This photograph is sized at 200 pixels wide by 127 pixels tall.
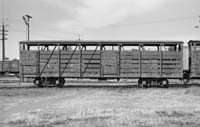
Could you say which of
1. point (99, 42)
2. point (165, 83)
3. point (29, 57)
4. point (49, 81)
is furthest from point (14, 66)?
point (165, 83)

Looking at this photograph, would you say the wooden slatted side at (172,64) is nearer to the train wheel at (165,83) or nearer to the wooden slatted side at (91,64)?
the train wheel at (165,83)

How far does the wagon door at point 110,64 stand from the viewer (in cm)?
1905

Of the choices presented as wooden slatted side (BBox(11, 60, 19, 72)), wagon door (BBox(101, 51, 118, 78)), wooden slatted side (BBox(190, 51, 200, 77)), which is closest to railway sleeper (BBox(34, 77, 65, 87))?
wagon door (BBox(101, 51, 118, 78))

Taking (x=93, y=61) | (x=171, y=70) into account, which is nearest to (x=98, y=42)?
(x=93, y=61)

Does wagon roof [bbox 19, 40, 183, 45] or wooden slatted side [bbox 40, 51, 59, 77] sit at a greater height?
wagon roof [bbox 19, 40, 183, 45]

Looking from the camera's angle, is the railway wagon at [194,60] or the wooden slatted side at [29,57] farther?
the wooden slatted side at [29,57]

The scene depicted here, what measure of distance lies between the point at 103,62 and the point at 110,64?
637 millimetres

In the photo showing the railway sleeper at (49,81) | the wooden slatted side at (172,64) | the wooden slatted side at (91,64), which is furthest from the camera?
the railway sleeper at (49,81)

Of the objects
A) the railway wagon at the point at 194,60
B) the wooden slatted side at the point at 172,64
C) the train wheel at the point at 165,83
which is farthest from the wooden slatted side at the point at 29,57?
the railway wagon at the point at 194,60

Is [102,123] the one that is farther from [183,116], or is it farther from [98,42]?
[98,42]

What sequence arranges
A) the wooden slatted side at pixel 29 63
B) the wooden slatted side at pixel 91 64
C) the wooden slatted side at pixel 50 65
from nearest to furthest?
1. the wooden slatted side at pixel 91 64
2. the wooden slatted side at pixel 50 65
3. the wooden slatted side at pixel 29 63

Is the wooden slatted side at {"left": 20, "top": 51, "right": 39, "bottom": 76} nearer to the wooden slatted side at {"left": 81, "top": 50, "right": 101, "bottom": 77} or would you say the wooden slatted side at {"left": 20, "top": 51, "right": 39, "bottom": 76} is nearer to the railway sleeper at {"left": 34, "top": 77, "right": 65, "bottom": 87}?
the railway sleeper at {"left": 34, "top": 77, "right": 65, "bottom": 87}

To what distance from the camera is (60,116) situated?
759 centimetres

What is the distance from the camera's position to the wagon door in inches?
750
